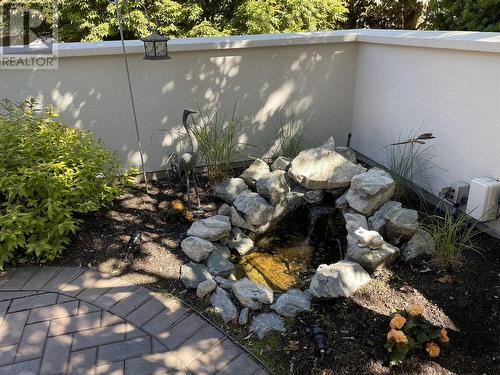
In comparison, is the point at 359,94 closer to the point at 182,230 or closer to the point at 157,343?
the point at 182,230

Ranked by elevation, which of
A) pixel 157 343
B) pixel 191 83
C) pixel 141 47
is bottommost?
pixel 157 343

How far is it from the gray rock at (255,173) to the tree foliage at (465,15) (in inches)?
140

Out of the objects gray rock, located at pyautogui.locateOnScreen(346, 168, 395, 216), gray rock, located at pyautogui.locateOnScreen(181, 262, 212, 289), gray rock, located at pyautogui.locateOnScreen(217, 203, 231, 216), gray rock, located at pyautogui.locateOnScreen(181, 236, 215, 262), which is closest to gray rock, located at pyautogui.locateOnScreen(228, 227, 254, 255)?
gray rock, located at pyautogui.locateOnScreen(217, 203, 231, 216)

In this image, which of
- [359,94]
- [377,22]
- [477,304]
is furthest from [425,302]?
[377,22]

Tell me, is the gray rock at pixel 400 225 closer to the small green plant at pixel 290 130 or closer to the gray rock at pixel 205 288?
the gray rock at pixel 205 288

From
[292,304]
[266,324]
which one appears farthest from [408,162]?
[266,324]

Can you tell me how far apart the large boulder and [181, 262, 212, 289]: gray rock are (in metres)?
0.75

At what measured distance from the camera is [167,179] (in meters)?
4.70

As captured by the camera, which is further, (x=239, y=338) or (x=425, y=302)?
(x=425, y=302)

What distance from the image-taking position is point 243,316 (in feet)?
9.02

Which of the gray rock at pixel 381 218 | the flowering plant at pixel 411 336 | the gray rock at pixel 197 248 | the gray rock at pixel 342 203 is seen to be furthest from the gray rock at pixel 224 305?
the gray rock at pixel 342 203

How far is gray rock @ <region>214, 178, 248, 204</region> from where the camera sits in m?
4.08

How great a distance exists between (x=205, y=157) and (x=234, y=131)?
595 mm

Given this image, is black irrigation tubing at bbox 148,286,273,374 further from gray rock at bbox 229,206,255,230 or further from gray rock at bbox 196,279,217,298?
gray rock at bbox 229,206,255,230
